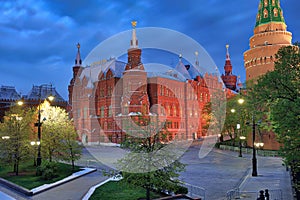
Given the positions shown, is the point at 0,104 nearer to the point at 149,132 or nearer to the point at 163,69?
the point at 163,69

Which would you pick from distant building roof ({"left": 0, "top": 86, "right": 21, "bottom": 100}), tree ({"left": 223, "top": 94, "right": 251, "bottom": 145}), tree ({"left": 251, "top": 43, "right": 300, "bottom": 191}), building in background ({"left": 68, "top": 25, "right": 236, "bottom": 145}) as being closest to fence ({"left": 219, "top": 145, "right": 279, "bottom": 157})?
tree ({"left": 223, "top": 94, "right": 251, "bottom": 145})

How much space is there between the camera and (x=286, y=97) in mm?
13523

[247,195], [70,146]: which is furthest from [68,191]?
[247,195]

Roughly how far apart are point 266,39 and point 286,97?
47839mm

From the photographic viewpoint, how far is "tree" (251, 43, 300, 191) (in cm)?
1229

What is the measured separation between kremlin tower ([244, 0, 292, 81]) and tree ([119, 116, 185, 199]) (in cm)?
4448

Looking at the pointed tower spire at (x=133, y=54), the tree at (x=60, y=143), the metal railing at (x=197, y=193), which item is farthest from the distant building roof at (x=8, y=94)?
the metal railing at (x=197, y=193)

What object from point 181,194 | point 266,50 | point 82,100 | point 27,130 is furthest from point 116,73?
point 181,194

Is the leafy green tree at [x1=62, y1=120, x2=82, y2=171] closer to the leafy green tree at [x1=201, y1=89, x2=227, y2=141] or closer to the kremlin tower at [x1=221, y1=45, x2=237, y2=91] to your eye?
the leafy green tree at [x1=201, y1=89, x2=227, y2=141]

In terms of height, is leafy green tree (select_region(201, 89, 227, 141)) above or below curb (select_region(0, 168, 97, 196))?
above

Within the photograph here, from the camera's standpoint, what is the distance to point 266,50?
Result: 56500 mm

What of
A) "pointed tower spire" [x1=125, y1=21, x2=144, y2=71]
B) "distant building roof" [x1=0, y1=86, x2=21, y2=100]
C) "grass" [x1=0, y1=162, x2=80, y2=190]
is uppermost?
"pointed tower spire" [x1=125, y1=21, x2=144, y2=71]

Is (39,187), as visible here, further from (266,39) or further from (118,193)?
(266,39)

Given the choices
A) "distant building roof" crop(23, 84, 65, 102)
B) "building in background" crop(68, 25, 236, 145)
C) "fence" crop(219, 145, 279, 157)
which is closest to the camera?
"fence" crop(219, 145, 279, 157)
